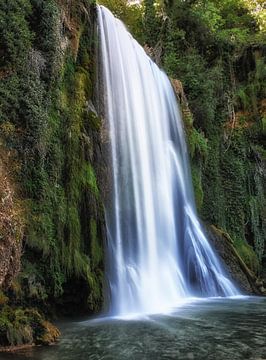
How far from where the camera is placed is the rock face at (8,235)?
7527 mm

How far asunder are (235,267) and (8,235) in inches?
435

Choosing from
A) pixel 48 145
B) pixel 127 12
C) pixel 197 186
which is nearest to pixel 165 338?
→ pixel 48 145

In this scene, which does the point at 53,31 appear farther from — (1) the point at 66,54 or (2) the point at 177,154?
(2) the point at 177,154

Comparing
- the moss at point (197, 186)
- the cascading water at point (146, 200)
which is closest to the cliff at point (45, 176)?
the cascading water at point (146, 200)

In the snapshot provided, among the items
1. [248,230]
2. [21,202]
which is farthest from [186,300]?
[248,230]

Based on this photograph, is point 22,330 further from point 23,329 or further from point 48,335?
point 48,335

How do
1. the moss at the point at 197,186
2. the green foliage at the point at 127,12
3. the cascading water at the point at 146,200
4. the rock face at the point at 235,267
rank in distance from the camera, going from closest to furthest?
the cascading water at the point at 146,200, the rock face at the point at 235,267, the moss at the point at 197,186, the green foliage at the point at 127,12

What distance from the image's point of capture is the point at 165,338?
7.65 meters

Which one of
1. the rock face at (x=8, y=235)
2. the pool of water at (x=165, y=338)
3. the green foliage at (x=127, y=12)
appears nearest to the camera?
the pool of water at (x=165, y=338)

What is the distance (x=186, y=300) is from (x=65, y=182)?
5109 mm

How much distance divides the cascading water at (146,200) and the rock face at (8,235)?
142 inches

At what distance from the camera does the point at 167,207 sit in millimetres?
16016

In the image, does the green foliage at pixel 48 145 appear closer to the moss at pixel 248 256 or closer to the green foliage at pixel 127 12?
the moss at pixel 248 256

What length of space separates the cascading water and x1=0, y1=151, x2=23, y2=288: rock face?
3.60 m
